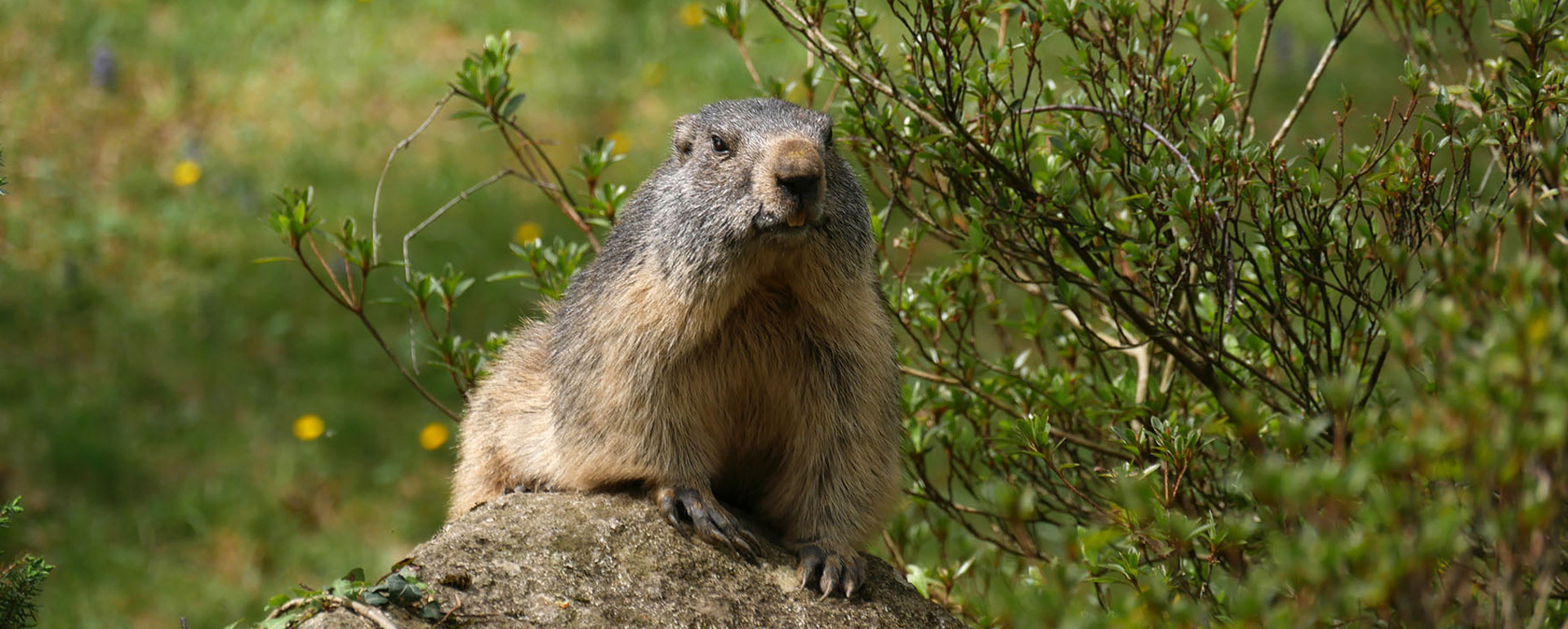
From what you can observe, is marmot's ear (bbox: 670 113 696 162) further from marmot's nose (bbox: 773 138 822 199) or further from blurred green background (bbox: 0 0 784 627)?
blurred green background (bbox: 0 0 784 627)

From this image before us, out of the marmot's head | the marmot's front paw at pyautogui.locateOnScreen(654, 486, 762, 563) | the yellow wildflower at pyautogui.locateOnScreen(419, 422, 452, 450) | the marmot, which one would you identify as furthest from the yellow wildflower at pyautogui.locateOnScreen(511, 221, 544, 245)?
the marmot's front paw at pyautogui.locateOnScreen(654, 486, 762, 563)

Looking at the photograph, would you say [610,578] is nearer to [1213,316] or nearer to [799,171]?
[799,171]

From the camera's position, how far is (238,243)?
325 inches

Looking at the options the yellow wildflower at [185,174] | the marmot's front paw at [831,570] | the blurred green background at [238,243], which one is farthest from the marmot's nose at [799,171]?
the yellow wildflower at [185,174]

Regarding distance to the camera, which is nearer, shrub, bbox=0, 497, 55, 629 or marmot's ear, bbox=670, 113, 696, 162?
shrub, bbox=0, 497, 55, 629

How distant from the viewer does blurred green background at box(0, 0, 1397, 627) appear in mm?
6957

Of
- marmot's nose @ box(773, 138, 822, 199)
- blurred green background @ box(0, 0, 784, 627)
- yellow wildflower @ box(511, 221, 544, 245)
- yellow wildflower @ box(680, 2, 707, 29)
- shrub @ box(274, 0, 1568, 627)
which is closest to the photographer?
shrub @ box(274, 0, 1568, 627)

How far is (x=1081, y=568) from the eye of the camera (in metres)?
3.83

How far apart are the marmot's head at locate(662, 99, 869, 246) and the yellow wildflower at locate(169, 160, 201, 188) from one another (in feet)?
17.5

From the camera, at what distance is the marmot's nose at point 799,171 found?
3498mm

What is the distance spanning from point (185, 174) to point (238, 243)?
591mm

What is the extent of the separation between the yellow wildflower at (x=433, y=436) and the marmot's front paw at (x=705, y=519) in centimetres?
378

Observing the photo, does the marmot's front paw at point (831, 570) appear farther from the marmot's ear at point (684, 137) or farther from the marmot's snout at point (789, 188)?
the marmot's ear at point (684, 137)

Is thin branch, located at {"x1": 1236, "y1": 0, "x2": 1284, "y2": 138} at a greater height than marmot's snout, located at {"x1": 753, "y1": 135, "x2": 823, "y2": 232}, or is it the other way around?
thin branch, located at {"x1": 1236, "y1": 0, "x2": 1284, "y2": 138}
